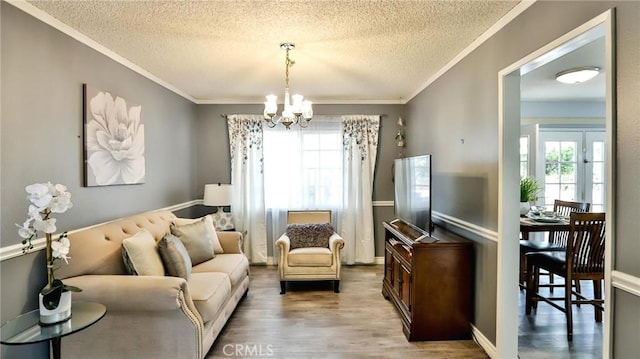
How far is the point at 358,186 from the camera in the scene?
4.80m

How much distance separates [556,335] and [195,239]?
3.37 metres

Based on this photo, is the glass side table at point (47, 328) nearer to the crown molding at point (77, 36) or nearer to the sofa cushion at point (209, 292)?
the sofa cushion at point (209, 292)

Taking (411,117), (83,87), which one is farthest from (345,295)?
(83,87)

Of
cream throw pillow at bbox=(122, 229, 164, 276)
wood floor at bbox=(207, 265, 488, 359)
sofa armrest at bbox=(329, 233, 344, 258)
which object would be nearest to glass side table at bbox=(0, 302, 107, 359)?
cream throw pillow at bbox=(122, 229, 164, 276)

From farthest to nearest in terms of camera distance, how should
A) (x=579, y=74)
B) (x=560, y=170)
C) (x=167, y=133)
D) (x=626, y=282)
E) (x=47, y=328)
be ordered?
(x=560, y=170), (x=167, y=133), (x=579, y=74), (x=47, y=328), (x=626, y=282)

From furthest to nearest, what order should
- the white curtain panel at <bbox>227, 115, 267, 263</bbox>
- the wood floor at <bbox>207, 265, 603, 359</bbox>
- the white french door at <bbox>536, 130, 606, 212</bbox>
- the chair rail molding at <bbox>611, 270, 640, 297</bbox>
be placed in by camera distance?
the white french door at <bbox>536, 130, 606, 212</bbox> → the white curtain panel at <bbox>227, 115, 267, 263</bbox> → the wood floor at <bbox>207, 265, 603, 359</bbox> → the chair rail molding at <bbox>611, 270, 640, 297</bbox>

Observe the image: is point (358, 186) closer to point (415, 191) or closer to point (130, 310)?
point (415, 191)

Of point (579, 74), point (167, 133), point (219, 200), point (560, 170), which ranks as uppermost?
point (579, 74)

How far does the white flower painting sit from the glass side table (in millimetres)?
1101

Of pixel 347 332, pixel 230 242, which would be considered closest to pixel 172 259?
pixel 230 242

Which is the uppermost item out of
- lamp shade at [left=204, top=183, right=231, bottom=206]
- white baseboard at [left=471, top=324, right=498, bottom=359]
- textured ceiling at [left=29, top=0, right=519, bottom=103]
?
textured ceiling at [left=29, top=0, right=519, bottom=103]

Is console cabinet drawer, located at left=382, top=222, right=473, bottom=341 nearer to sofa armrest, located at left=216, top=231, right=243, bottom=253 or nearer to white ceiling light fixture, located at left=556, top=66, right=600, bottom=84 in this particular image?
sofa armrest, located at left=216, top=231, right=243, bottom=253

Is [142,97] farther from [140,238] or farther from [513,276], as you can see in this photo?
[513,276]

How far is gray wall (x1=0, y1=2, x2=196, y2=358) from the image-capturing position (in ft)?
6.30
